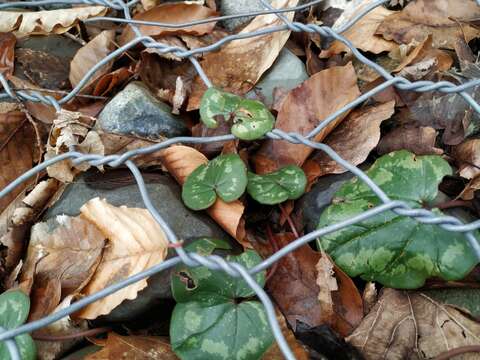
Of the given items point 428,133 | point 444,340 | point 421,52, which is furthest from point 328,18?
point 444,340

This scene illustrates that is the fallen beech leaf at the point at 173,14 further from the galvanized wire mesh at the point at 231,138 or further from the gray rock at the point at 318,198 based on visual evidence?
the gray rock at the point at 318,198

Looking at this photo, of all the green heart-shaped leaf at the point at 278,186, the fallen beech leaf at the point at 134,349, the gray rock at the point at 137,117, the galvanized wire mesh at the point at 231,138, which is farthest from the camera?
the gray rock at the point at 137,117

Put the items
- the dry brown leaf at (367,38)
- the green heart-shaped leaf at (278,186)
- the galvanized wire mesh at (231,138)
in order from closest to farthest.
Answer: the galvanized wire mesh at (231,138), the green heart-shaped leaf at (278,186), the dry brown leaf at (367,38)

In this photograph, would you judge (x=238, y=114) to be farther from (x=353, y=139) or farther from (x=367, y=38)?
(x=367, y=38)

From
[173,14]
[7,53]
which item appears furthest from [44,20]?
[173,14]

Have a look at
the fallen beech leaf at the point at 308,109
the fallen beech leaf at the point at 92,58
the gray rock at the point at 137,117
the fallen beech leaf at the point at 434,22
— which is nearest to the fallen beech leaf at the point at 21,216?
the gray rock at the point at 137,117

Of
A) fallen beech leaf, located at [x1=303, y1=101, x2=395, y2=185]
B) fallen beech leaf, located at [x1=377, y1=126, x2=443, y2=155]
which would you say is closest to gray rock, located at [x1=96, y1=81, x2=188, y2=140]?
fallen beech leaf, located at [x1=303, y1=101, x2=395, y2=185]

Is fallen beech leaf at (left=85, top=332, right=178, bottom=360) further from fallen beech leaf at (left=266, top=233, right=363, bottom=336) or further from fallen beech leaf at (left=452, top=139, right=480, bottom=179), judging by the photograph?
fallen beech leaf at (left=452, top=139, right=480, bottom=179)
